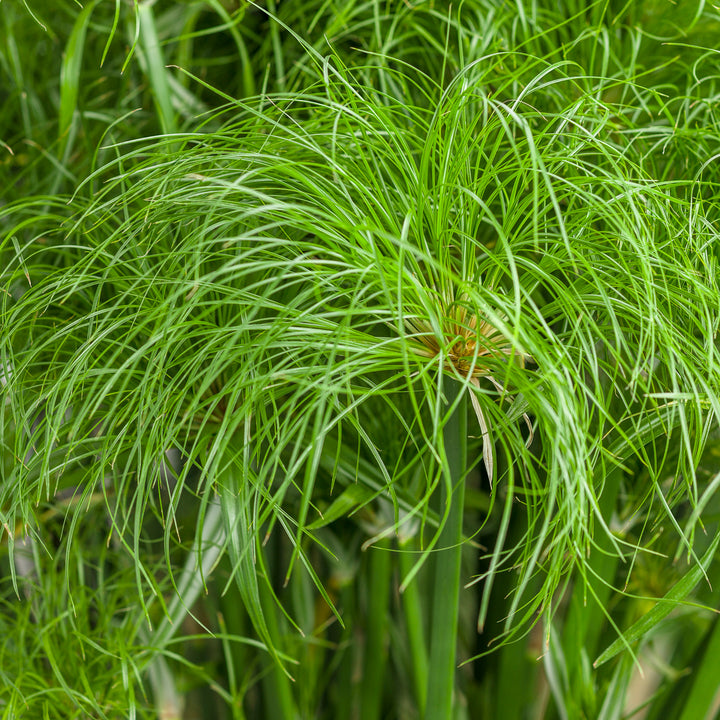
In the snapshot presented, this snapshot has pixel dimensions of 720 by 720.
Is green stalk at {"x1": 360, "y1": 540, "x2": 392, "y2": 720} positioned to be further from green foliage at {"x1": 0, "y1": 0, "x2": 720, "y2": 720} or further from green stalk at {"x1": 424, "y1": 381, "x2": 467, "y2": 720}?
green stalk at {"x1": 424, "y1": 381, "x2": 467, "y2": 720}

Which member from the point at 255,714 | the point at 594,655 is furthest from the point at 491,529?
the point at 255,714

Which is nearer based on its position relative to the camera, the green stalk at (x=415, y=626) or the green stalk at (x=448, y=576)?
the green stalk at (x=448, y=576)

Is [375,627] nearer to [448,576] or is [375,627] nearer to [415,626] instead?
[415,626]

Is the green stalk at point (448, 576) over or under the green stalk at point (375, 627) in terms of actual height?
over

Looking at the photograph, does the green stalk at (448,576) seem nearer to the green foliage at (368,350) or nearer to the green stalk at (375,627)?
the green foliage at (368,350)

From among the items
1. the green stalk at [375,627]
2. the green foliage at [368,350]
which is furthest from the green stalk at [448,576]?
the green stalk at [375,627]

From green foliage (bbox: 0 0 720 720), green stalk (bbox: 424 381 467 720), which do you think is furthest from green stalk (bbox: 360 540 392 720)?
green stalk (bbox: 424 381 467 720)
